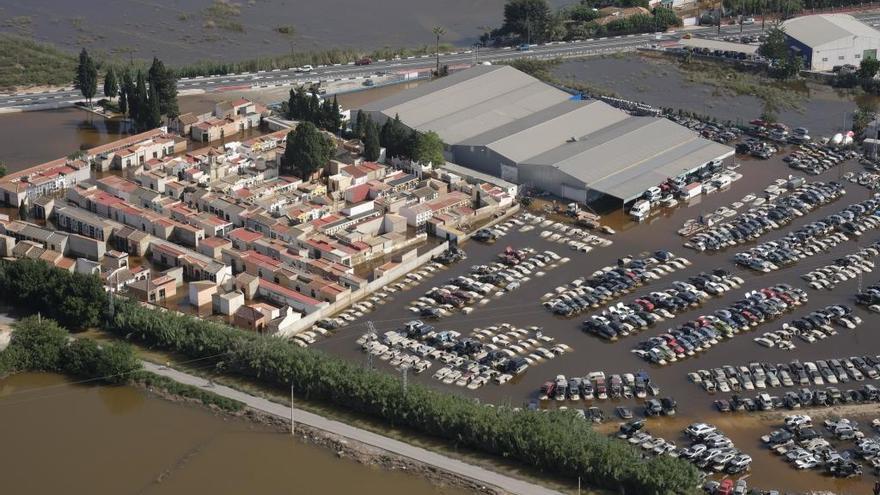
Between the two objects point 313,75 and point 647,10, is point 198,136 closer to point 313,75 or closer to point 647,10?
point 313,75

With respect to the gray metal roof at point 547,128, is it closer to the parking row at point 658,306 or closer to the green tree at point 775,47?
the parking row at point 658,306

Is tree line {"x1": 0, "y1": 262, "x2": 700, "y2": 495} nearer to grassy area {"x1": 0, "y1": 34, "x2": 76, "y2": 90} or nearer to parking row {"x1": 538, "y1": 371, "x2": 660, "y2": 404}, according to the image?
parking row {"x1": 538, "y1": 371, "x2": 660, "y2": 404}

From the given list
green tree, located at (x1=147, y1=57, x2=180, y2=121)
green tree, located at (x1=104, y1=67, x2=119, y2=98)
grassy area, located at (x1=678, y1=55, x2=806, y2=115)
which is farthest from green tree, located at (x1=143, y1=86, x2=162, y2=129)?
grassy area, located at (x1=678, y1=55, x2=806, y2=115)

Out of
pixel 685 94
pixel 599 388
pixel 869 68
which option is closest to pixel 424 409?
pixel 599 388

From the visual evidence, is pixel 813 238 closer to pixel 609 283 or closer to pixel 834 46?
pixel 609 283


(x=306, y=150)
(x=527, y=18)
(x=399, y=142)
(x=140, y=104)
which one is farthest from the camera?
(x=527, y=18)

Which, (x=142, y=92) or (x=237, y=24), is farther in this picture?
(x=237, y=24)

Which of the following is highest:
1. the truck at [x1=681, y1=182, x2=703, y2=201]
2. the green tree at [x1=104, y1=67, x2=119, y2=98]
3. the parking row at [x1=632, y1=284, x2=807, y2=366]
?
the green tree at [x1=104, y1=67, x2=119, y2=98]
